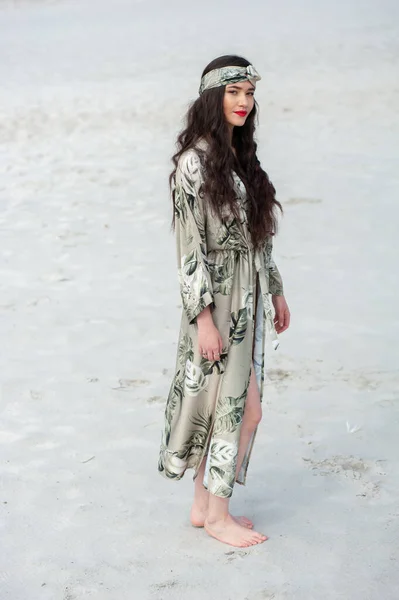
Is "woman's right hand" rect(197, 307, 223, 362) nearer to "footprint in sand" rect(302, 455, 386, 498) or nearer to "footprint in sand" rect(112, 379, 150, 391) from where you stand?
"footprint in sand" rect(302, 455, 386, 498)

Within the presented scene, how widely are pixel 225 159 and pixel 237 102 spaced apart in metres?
0.18

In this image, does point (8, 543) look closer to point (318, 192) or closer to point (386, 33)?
point (318, 192)

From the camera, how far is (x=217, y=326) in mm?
3125

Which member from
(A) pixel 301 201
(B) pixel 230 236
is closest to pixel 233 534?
(B) pixel 230 236

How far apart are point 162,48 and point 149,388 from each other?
1137cm

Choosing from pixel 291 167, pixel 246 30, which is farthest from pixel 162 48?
pixel 291 167

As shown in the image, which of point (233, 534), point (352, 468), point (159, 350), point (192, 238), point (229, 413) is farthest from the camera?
point (159, 350)

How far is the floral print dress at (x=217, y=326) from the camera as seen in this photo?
10.0ft

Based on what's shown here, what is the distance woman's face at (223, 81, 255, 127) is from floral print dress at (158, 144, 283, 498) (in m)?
0.16

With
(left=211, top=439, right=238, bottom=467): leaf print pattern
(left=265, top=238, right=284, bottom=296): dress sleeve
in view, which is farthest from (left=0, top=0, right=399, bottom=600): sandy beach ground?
(left=265, top=238, right=284, bottom=296): dress sleeve

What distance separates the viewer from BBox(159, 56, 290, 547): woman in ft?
10.00

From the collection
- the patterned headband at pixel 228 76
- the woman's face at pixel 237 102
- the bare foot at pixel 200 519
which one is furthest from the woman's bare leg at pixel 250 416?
the patterned headband at pixel 228 76

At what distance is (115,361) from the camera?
5.09 m

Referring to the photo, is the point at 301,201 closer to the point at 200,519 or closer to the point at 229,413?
the point at 200,519
